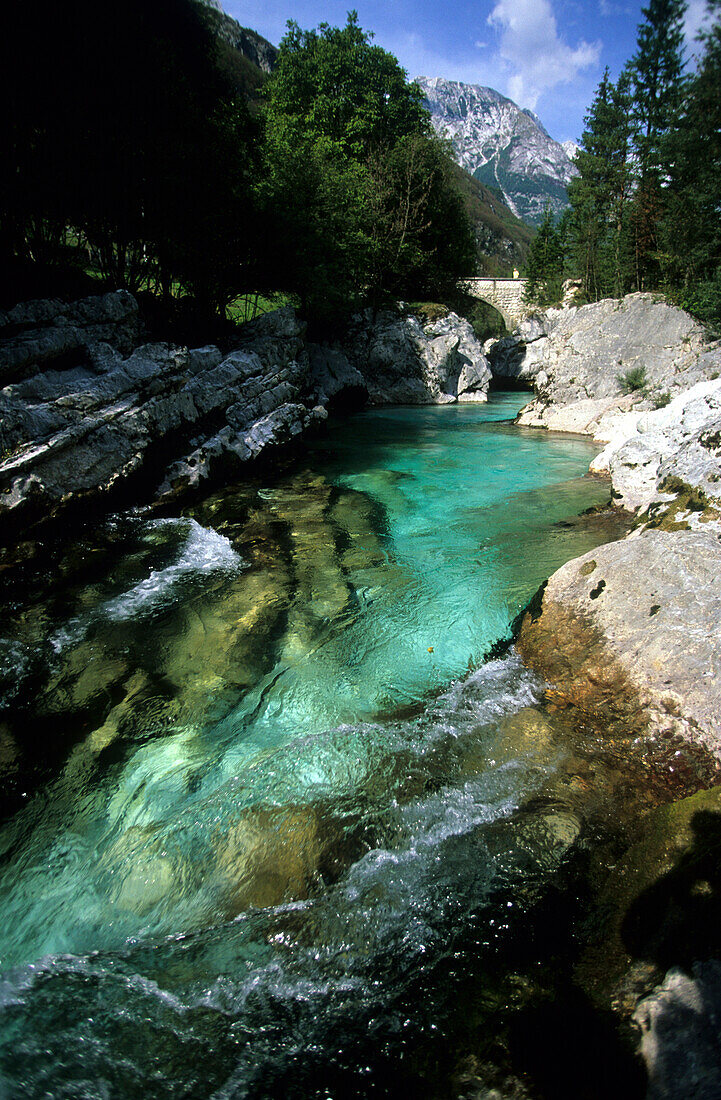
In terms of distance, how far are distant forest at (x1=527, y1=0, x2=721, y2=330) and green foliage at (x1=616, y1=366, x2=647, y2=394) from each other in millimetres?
2620

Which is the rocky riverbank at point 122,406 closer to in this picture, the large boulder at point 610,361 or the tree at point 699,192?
the large boulder at point 610,361

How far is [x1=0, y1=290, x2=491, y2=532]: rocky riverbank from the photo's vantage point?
7.02m

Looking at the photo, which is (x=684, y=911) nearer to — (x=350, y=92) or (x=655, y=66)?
(x=655, y=66)

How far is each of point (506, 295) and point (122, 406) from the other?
44.9m

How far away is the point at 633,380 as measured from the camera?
16.0m

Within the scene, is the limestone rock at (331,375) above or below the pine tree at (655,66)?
below

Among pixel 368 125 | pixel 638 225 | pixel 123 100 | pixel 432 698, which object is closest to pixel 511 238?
pixel 368 125

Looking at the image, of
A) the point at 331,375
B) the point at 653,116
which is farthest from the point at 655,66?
the point at 331,375

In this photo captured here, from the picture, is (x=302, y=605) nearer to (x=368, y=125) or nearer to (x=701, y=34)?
(x=701, y=34)

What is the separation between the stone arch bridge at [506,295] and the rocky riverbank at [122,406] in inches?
1394

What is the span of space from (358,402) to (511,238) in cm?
16264

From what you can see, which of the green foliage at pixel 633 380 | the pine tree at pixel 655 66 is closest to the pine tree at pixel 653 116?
the pine tree at pixel 655 66

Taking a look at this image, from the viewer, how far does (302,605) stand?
582cm

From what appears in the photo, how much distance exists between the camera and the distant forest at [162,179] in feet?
30.6
